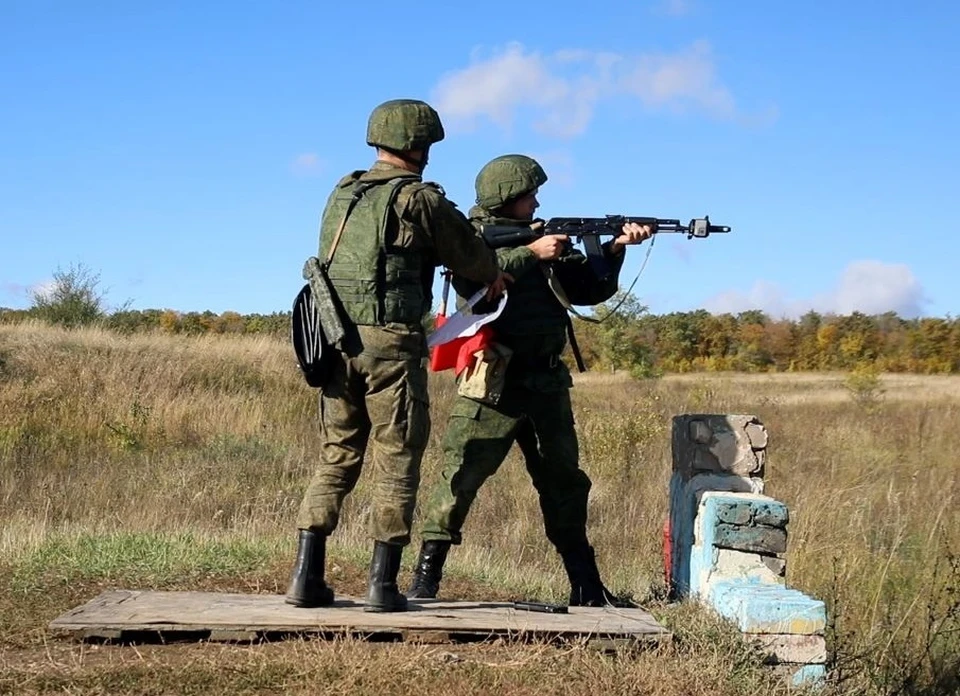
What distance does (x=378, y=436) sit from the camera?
4.59m

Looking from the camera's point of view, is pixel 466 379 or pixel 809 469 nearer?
pixel 466 379

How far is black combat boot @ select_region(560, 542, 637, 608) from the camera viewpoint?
540cm

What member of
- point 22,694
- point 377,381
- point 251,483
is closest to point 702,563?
point 377,381

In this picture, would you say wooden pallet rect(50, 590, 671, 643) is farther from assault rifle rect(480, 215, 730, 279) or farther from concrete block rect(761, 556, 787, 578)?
assault rifle rect(480, 215, 730, 279)

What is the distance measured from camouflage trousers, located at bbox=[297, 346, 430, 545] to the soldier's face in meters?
1.21

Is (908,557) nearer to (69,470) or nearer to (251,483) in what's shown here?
(251,483)

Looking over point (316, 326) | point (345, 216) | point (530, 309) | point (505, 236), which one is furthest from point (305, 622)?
point (505, 236)

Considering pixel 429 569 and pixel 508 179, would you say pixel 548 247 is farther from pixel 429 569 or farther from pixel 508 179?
pixel 429 569


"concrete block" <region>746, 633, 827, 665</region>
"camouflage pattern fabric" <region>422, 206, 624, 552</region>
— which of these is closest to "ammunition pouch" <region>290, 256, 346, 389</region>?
"camouflage pattern fabric" <region>422, 206, 624, 552</region>

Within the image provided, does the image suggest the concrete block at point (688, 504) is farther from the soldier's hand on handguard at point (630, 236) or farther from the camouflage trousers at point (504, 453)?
the soldier's hand on handguard at point (630, 236)

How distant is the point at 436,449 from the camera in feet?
44.9

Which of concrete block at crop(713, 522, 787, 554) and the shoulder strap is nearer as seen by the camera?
the shoulder strap

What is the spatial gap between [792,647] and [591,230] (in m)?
2.30

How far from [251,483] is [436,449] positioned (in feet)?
8.82
